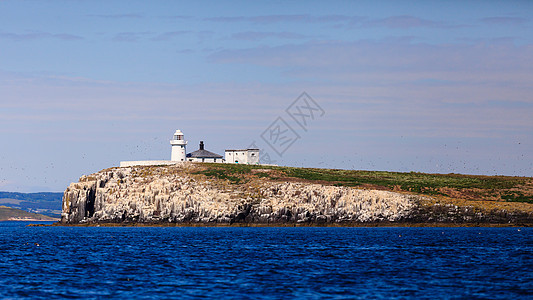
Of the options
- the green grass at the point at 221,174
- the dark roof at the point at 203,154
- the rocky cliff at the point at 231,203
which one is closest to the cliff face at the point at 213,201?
the rocky cliff at the point at 231,203

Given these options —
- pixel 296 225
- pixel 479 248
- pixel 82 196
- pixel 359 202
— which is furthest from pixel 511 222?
pixel 82 196

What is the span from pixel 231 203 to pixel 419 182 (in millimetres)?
58197

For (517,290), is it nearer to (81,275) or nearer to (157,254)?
(81,275)

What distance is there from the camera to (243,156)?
18612cm

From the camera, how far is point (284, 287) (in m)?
43.7

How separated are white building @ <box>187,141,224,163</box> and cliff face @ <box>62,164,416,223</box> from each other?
1014 inches

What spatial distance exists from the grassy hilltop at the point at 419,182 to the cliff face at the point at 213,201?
1071cm

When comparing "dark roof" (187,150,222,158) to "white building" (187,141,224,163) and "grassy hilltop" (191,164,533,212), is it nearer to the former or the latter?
"white building" (187,141,224,163)

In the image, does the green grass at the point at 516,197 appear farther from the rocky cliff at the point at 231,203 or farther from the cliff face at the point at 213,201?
the cliff face at the point at 213,201

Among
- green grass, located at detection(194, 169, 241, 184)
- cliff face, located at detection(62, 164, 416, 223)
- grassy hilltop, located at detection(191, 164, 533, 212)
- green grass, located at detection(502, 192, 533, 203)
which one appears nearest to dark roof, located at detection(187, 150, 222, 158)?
grassy hilltop, located at detection(191, 164, 533, 212)

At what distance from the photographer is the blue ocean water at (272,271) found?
137ft

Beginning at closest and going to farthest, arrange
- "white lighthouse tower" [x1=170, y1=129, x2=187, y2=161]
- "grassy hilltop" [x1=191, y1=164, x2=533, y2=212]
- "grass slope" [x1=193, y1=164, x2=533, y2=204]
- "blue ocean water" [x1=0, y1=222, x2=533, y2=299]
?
"blue ocean water" [x1=0, y1=222, x2=533, y2=299] → "grassy hilltop" [x1=191, y1=164, x2=533, y2=212] → "grass slope" [x1=193, y1=164, x2=533, y2=204] → "white lighthouse tower" [x1=170, y1=129, x2=187, y2=161]

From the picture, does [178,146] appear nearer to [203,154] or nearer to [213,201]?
[203,154]

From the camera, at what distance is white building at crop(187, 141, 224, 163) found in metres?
184
